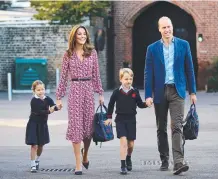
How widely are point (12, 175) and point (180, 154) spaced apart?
204 centimetres

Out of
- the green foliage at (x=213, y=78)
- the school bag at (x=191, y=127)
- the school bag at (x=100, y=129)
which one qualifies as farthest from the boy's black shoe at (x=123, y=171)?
the green foliage at (x=213, y=78)

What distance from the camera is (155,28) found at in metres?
34.5

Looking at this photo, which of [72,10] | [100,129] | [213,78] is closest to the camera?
[100,129]

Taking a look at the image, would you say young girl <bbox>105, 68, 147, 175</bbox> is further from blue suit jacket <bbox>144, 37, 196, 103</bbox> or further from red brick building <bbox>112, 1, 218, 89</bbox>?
red brick building <bbox>112, 1, 218, 89</bbox>

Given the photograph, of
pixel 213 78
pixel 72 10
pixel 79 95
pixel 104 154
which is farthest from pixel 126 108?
pixel 72 10

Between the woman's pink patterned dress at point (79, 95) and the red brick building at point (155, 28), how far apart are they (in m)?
21.9

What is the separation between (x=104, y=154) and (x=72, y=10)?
754 inches

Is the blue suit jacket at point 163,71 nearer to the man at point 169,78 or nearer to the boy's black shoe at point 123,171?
the man at point 169,78

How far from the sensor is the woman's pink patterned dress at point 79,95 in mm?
11102

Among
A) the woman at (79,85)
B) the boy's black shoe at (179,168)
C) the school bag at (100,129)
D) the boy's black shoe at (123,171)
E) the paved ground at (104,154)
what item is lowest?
the paved ground at (104,154)

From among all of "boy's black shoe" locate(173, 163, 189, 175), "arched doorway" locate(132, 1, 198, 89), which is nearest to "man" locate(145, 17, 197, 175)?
"boy's black shoe" locate(173, 163, 189, 175)

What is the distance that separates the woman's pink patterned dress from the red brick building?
21.9 m

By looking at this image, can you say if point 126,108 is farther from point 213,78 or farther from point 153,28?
point 153,28

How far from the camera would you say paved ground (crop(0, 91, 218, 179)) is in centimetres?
1098
